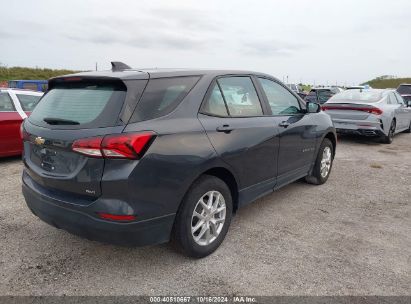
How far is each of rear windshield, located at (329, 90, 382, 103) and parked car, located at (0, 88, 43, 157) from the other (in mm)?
7472

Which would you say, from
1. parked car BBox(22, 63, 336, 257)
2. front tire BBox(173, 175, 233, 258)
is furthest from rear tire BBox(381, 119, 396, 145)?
front tire BBox(173, 175, 233, 258)

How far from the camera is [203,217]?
310 cm

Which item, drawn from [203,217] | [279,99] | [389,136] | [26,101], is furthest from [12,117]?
[389,136]

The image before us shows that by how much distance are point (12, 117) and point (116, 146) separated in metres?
4.91

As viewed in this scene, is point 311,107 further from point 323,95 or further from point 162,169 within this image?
point 323,95

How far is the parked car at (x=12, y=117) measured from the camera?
635cm

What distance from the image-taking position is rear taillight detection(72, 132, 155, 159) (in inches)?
97.7

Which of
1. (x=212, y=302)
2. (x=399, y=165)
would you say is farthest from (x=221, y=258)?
(x=399, y=165)

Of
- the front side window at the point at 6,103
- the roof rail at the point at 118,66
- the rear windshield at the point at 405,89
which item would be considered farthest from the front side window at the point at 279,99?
the rear windshield at the point at 405,89

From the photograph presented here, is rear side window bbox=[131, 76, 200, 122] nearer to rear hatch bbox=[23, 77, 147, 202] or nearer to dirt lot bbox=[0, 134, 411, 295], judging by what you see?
rear hatch bbox=[23, 77, 147, 202]

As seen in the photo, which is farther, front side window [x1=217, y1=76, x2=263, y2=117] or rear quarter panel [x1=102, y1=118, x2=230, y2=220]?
front side window [x1=217, y1=76, x2=263, y2=117]

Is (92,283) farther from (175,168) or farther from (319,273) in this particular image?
(319,273)

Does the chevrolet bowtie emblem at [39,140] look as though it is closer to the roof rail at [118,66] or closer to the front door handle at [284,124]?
the roof rail at [118,66]

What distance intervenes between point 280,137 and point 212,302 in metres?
2.07
